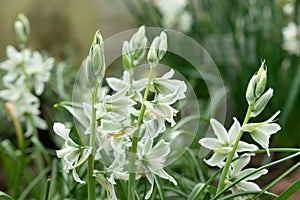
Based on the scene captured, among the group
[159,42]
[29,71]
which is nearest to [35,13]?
[29,71]

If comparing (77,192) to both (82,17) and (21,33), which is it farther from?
(82,17)

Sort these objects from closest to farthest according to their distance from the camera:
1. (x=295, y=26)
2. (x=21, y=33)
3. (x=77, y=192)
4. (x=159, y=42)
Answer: (x=159, y=42), (x=77, y=192), (x=21, y=33), (x=295, y=26)

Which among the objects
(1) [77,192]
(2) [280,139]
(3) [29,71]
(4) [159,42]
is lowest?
(2) [280,139]

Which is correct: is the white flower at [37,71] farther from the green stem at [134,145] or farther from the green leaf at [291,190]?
the green leaf at [291,190]

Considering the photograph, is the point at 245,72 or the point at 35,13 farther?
the point at 35,13

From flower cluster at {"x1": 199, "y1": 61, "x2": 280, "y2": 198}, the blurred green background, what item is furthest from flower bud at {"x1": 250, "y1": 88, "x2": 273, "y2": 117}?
the blurred green background

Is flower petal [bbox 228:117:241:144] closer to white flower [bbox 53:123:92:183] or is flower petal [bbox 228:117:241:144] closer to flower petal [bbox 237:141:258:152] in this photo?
flower petal [bbox 237:141:258:152]

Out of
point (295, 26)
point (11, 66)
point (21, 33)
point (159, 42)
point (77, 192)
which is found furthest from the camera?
point (295, 26)
